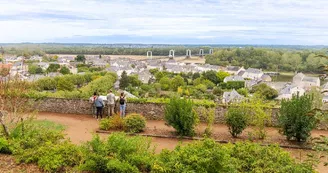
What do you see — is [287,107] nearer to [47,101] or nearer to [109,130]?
[109,130]

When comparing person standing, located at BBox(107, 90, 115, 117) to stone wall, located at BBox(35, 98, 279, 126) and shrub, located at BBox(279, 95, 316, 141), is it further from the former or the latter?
shrub, located at BBox(279, 95, 316, 141)

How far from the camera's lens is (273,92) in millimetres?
56156

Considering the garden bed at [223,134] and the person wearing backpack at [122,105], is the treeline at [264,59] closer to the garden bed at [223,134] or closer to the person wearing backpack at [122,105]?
the garden bed at [223,134]

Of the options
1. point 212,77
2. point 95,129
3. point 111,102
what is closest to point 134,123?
point 95,129

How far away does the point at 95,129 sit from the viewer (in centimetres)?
1130

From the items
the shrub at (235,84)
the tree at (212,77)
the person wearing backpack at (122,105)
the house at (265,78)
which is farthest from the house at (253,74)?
the person wearing backpack at (122,105)

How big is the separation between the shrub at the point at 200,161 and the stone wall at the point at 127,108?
5557 millimetres

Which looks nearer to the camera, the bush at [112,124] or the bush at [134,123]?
the bush at [134,123]

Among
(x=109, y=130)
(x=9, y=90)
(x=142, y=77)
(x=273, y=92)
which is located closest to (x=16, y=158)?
(x=9, y=90)

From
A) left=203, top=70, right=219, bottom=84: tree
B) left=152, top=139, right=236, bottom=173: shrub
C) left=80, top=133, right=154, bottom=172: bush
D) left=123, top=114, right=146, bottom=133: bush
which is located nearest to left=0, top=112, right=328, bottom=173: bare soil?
left=123, top=114, right=146, bottom=133: bush

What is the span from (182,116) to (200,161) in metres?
4.88

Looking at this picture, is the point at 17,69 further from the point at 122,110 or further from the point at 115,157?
the point at 115,157

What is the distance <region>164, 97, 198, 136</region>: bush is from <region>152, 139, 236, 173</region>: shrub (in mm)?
4258

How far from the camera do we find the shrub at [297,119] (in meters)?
9.66
